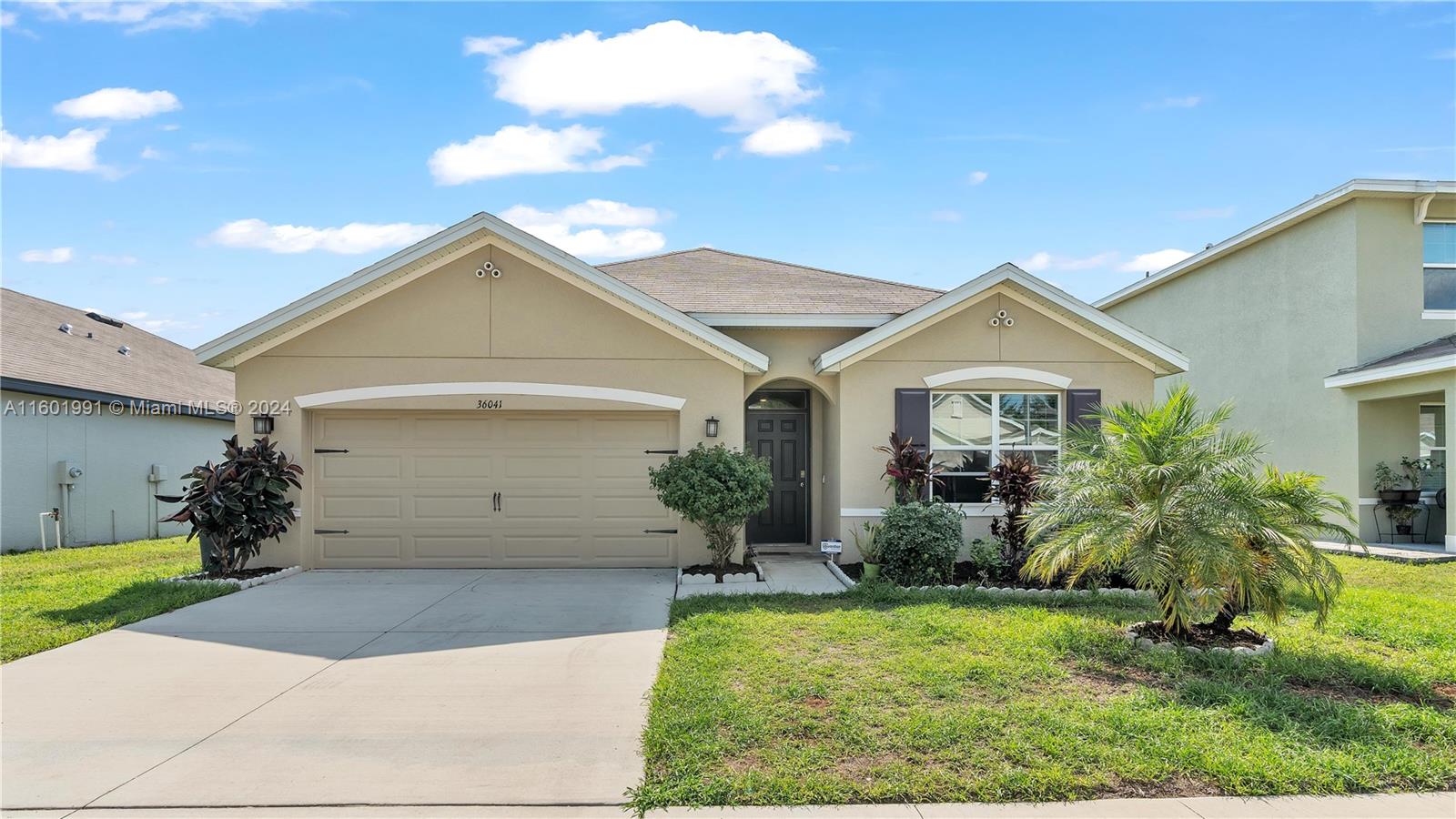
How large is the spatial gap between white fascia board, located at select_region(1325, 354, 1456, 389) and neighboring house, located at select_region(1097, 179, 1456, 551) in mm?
20

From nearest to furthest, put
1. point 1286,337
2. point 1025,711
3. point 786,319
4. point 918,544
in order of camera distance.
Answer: point 1025,711
point 918,544
point 786,319
point 1286,337

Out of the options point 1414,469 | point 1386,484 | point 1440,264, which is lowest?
point 1386,484

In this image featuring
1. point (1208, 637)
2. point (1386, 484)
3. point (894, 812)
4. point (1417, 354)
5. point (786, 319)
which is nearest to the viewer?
point (894, 812)

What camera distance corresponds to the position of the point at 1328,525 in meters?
6.80

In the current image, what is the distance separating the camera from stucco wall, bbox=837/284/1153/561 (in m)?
11.1

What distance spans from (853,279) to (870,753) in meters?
10.8

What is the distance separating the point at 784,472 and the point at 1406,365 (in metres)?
9.80

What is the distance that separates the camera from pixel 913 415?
11133 millimetres

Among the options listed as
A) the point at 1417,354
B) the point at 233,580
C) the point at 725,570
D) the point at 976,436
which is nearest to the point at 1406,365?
the point at 1417,354

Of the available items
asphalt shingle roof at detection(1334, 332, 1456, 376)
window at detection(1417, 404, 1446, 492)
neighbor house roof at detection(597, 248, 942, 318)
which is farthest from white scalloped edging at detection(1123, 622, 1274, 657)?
window at detection(1417, 404, 1446, 492)

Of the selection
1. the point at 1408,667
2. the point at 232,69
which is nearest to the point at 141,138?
the point at 232,69

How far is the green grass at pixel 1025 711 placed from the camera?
4.36 metres

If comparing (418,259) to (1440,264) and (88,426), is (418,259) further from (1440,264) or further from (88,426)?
(1440,264)

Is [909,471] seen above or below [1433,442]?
below
